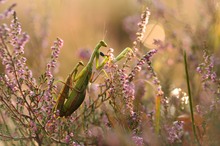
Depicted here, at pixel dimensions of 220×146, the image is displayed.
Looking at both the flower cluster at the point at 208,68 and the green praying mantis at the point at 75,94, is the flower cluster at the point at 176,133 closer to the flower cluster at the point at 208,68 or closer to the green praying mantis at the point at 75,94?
the flower cluster at the point at 208,68

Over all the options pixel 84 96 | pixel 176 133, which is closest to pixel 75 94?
pixel 84 96

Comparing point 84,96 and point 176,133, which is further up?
point 84,96

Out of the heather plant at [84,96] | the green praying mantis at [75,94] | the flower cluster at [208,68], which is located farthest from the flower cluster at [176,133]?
the green praying mantis at [75,94]

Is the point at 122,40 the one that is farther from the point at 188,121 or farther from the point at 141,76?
the point at 188,121

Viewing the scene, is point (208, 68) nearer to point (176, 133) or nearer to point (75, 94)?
point (176, 133)

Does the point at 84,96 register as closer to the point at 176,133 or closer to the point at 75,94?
the point at 75,94

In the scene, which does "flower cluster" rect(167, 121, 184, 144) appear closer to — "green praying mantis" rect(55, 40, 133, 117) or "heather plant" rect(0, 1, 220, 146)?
"heather plant" rect(0, 1, 220, 146)

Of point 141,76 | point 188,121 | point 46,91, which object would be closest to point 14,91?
point 46,91

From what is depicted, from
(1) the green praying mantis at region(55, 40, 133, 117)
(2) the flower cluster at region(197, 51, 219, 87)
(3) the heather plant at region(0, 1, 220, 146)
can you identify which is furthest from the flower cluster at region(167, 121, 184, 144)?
(1) the green praying mantis at region(55, 40, 133, 117)

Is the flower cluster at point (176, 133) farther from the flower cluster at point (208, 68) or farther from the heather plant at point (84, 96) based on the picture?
the flower cluster at point (208, 68)

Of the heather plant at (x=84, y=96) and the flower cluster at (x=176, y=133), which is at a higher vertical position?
the heather plant at (x=84, y=96)

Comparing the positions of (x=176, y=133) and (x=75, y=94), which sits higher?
(x=75, y=94)

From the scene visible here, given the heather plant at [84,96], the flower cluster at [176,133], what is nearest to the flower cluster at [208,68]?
the heather plant at [84,96]
